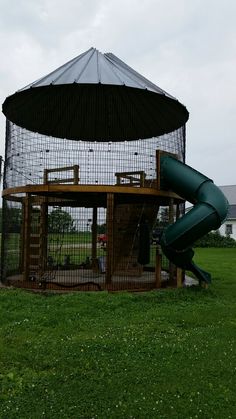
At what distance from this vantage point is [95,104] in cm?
1496

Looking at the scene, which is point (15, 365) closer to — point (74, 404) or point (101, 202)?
point (74, 404)

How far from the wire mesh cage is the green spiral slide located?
0.50m

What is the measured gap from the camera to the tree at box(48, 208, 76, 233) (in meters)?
11.6

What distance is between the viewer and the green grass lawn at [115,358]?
4605 millimetres

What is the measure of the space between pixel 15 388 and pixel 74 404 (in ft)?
2.46

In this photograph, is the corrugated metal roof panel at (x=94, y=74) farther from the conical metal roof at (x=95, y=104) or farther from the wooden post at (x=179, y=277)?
the wooden post at (x=179, y=277)

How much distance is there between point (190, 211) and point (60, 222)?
336 centimetres

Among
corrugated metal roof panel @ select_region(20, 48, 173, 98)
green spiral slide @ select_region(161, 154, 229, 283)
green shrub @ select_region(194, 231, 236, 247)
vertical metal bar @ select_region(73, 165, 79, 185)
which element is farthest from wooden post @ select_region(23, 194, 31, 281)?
green shrub @ select_region(194, 231, 236, 247)

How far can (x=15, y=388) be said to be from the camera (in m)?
4.96

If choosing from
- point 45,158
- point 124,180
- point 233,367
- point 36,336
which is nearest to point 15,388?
point 36,336

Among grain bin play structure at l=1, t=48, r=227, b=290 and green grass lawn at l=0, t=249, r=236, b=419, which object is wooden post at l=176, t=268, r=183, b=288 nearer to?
grain bin play structure at l=1, t=48, r=227, b=290

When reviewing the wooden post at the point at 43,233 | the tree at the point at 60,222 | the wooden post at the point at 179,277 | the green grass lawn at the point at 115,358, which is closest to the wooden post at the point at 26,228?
the wooden post at the point at 43,233

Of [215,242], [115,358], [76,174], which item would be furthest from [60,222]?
[215,242]

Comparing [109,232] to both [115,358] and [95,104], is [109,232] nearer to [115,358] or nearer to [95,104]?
[95,104]
